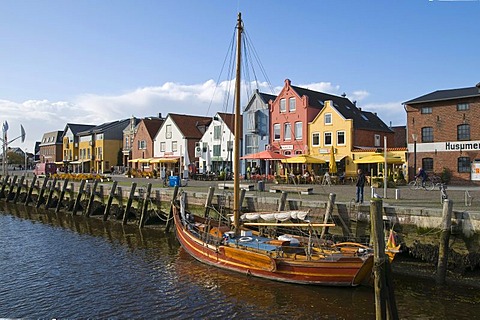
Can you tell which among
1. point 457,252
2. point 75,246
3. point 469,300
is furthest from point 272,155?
point 469,300

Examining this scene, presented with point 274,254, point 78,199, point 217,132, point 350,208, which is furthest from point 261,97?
point 274,254

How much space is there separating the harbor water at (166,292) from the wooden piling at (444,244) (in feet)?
1.41

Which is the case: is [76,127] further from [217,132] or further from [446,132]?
[446,132]

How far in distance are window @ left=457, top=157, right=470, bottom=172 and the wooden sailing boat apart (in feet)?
67.9

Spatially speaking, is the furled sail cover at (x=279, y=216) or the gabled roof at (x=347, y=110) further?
the gabled roof at (x=347, y=110)

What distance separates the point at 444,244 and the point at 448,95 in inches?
889

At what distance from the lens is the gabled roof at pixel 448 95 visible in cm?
3046

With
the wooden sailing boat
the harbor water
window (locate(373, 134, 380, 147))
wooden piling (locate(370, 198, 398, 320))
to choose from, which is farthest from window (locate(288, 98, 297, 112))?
wooden piling (locate(370, 198, 398, 320))

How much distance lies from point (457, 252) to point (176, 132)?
1715 inches

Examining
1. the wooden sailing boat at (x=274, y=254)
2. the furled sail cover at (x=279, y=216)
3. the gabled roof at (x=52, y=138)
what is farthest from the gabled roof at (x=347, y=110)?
the gabled roof at (x=52, y=138)

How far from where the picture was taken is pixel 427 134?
32.6 m

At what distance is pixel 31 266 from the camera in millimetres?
15609

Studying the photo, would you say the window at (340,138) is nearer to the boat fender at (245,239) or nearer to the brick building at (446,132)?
the brick building at (446,132)

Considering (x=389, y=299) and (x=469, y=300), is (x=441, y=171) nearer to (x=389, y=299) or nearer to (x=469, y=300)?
(x=469, y=300)
